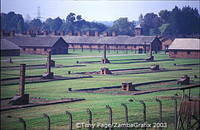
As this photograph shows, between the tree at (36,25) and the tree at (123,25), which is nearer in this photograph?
the tree at (36,25)

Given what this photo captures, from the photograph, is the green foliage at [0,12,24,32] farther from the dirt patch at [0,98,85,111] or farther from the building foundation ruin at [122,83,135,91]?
the dirt patch at [0,98,85,111]

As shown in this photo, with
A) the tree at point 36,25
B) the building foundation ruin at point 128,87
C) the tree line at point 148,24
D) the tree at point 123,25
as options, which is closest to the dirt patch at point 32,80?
the building foundation ruin at point 128,87

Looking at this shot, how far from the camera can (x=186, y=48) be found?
73.4m

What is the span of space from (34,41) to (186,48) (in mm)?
29922

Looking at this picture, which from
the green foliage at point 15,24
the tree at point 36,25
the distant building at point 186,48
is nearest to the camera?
the distant building at point 186,48

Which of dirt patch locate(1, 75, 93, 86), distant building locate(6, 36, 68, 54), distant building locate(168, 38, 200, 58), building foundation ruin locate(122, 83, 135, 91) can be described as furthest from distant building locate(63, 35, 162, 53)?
building foundation ruin locate(122, 83, 135, 91)

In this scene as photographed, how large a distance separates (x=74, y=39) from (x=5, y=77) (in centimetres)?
6216

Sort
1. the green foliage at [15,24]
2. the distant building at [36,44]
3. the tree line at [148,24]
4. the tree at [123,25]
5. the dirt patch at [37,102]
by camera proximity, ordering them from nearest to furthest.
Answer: the dirt patch at [37,102]
the green foliage at [15,24]
the distant building at [36,44]
the tree line at [148,24]
the tree at [123,25]

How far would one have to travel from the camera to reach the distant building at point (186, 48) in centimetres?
7219

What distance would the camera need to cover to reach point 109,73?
4678 centimetres

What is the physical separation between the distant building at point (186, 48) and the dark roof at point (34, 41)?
23.8 m

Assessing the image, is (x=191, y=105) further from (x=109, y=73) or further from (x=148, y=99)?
(x=109, y=73)

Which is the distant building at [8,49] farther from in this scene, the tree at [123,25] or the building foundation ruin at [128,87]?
the tree at [123,25]

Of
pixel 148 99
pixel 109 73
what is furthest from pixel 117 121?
pixel 109 73
